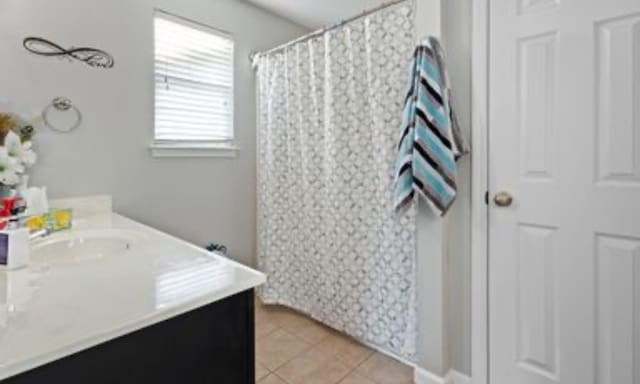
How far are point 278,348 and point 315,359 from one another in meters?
0.25

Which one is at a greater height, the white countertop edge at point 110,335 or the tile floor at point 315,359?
the white countertop edge at point 110,335

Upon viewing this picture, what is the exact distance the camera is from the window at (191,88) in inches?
84.3

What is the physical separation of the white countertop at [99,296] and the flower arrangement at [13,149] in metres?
0.55

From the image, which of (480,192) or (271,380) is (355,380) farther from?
(480,192)

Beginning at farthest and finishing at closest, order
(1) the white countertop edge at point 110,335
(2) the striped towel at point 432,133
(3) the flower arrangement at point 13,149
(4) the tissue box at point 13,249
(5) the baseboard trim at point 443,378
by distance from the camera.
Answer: (5) the baseboard trim at point 443,378 < (2) the striped towel at point 432,133 < (3) the flower arrangement at point 13,149 < (4) the tissue box at point 13,249 < (1) the white countertop edge at point 110,335

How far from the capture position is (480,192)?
4.91 ft

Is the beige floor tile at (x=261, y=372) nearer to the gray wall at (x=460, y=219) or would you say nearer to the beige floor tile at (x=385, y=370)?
the beige floor tile at (x=385, y=370)

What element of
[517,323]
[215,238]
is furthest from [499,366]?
[215,238]

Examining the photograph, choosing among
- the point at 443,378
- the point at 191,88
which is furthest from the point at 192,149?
the point at 443,378

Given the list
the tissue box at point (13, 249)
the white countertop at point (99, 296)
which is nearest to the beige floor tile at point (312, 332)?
the white countertop at point (99, 296)

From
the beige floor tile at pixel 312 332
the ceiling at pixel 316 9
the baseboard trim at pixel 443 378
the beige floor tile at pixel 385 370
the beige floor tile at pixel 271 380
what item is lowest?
the beige floor tile at pixel 271 380

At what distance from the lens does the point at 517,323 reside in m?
1.44

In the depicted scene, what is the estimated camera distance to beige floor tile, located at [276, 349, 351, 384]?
1.71 metres

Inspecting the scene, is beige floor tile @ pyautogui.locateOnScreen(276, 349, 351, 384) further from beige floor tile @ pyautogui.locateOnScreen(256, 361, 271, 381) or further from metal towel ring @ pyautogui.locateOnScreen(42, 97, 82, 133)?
metal towel ring @ pyautogui.locateOnScreen(42, 97, 82, 133)
